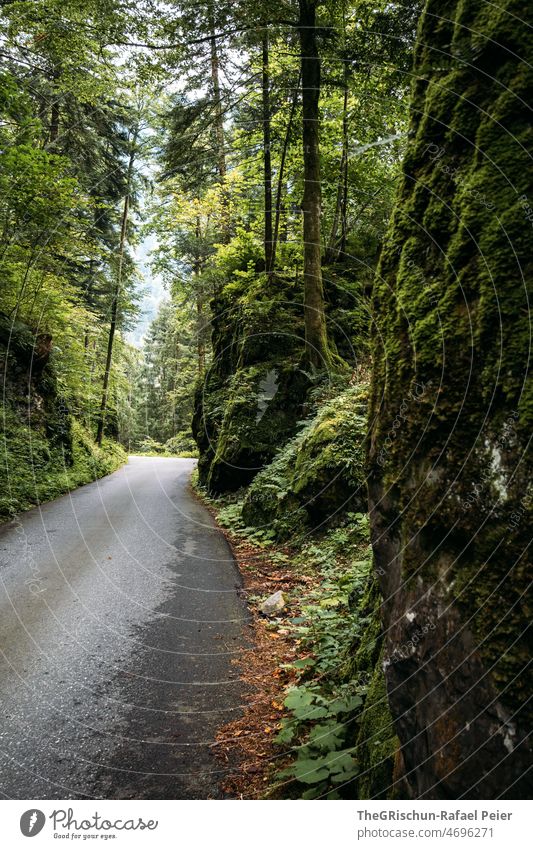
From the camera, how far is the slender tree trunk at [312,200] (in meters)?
10.5

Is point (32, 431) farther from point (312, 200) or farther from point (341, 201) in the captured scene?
point (341, 201)

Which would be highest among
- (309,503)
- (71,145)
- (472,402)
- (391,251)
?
(71,145)

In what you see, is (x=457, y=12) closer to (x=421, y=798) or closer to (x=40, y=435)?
(x=421, y=798)

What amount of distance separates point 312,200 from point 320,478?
24.4 feet

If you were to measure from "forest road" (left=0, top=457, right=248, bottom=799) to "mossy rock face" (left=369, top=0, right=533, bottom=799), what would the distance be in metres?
1.89

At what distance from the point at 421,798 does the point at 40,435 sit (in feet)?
49.8

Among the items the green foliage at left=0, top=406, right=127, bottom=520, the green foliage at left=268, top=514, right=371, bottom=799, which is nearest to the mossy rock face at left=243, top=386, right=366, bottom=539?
the green foliage at left=268, top=514, right=371, bottom=799

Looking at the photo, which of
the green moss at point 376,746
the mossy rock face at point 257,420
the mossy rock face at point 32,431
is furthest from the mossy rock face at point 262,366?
the green moss at point 376,746

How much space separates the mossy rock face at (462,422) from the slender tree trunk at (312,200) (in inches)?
356

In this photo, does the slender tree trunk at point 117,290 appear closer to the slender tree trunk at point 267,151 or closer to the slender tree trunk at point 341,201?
the slender tree trunk at point 267,151

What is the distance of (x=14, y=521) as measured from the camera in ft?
32.8

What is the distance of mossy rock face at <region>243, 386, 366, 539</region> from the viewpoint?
24.6ft

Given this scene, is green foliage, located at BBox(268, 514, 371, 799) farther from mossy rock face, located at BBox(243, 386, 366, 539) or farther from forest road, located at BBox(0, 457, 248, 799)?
mossy rock face, located at BBox(243, 386, 366, 539)

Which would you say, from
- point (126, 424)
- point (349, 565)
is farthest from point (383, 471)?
point (126, 424)
